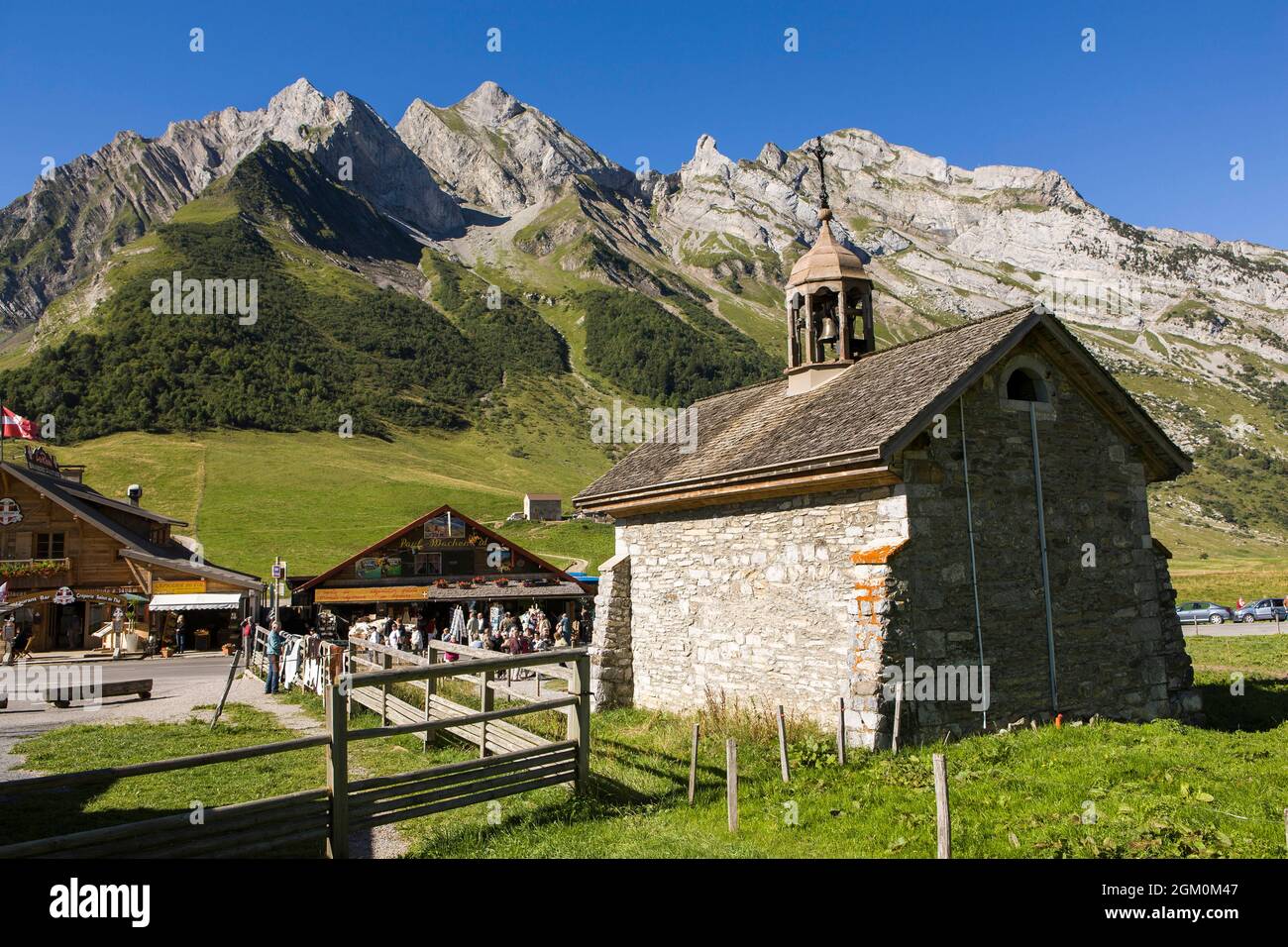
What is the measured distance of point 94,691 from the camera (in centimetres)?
2011

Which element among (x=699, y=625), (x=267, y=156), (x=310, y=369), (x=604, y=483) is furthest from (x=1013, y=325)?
(x=267, y=156)

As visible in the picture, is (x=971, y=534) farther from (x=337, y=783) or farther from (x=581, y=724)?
(x=337, y=783)

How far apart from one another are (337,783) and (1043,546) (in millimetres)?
10850

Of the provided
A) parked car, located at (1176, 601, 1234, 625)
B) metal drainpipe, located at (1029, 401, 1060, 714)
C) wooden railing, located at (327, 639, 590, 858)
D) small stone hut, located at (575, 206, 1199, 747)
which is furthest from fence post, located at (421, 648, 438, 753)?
parked car, located at (1176, 601, 1234, 625)

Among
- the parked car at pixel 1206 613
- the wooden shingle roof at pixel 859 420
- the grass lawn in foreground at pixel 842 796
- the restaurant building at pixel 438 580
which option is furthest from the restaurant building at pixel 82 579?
the parked car at pixel 1206 613

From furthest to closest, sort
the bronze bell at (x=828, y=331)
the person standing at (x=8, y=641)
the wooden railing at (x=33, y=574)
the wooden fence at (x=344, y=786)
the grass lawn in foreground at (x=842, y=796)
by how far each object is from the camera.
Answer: the wooden railing at (x=33, y=574)
the person standing at (x=8, y=641)
the bronze bell at (x=828, y=331)
the grass lawn in foreground at (x=842, y=796)
the wooden fence at (x=344, y=786)

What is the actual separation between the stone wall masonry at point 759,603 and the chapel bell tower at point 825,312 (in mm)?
4232

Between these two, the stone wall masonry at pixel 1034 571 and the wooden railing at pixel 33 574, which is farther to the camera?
the wooden railing at pixel 33 574

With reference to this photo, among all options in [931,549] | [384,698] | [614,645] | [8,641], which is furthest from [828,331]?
[8,641]

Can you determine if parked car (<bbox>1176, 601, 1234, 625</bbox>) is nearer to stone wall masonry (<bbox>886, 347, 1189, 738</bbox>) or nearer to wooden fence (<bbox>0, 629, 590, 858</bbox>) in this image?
stone wall masonry (<bbox>886, 347, 1189, 738</bbox>)

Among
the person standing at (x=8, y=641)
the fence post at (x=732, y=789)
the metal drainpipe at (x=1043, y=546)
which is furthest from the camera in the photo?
the person standing at (x=8, y=641)

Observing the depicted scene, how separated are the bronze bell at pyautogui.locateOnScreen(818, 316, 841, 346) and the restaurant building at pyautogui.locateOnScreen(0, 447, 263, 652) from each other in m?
29.8

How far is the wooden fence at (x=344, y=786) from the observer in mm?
6203

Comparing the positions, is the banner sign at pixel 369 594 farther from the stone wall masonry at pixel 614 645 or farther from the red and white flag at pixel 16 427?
the stone wall masonry at pixel 614 645
